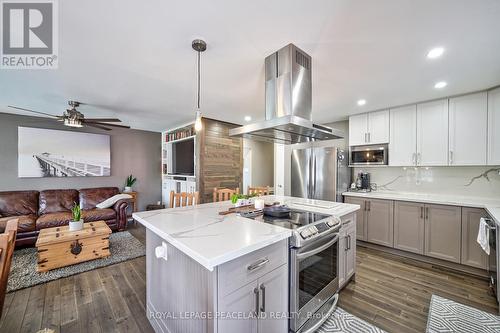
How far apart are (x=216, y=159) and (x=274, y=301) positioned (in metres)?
3.37

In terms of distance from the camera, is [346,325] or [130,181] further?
[130,181]

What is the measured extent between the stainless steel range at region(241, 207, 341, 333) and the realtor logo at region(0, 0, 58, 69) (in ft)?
6.99

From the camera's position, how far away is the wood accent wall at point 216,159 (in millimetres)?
4144

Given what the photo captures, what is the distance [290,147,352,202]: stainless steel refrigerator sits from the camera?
3.57m

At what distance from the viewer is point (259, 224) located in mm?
1545

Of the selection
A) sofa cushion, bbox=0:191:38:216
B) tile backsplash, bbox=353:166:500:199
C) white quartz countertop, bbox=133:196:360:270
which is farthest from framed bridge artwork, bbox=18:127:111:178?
tile backsplash, bbox=353:166:500:199

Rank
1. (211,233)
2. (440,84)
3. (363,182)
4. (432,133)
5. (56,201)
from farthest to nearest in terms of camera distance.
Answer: (56,201), (363,182), (432,133), (440,84), (211,233)

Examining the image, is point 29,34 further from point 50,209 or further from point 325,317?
point 50,209

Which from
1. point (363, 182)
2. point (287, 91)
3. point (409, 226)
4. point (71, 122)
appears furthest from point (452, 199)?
point (71, 122)

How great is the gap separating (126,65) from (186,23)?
1.01m

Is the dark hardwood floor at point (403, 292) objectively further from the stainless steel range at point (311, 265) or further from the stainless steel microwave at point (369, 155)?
the stainless steel microwave at point (369, 155)

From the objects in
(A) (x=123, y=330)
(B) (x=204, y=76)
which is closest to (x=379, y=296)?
(A) (x=123, y=330)

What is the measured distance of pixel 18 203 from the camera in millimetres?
3660

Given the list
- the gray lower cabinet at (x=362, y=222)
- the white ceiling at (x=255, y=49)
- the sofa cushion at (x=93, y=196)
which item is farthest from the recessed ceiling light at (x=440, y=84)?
the sofa cushion at (x=93, y=196)
